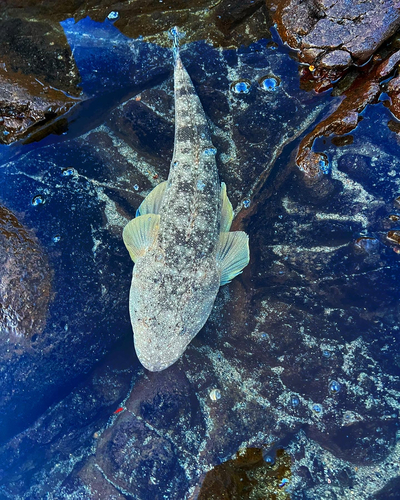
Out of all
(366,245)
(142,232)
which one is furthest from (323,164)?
(142,232)

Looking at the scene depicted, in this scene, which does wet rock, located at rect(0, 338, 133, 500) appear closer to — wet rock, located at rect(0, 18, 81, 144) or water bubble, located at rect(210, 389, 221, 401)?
water bubble, located at rect(210, 389, 221, 401)

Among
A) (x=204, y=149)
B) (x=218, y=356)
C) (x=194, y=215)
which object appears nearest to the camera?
(x=194, y=215)

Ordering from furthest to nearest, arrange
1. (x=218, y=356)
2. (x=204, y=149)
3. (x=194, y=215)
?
1. (x=218, y=356)
2. (x=204, y=149)
3. (x=194, y=215)

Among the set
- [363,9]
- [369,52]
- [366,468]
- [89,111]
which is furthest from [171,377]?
[363,9]

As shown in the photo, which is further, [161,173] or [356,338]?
[161,173]

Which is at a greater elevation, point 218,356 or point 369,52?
point 369,52

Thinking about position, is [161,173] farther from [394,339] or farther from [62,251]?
[394,339]

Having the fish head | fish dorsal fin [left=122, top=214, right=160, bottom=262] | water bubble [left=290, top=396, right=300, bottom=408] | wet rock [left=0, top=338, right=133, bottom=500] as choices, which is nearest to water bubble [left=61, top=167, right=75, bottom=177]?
fish dorsal fin [left=122, top=214, right=160, bottom=262]
